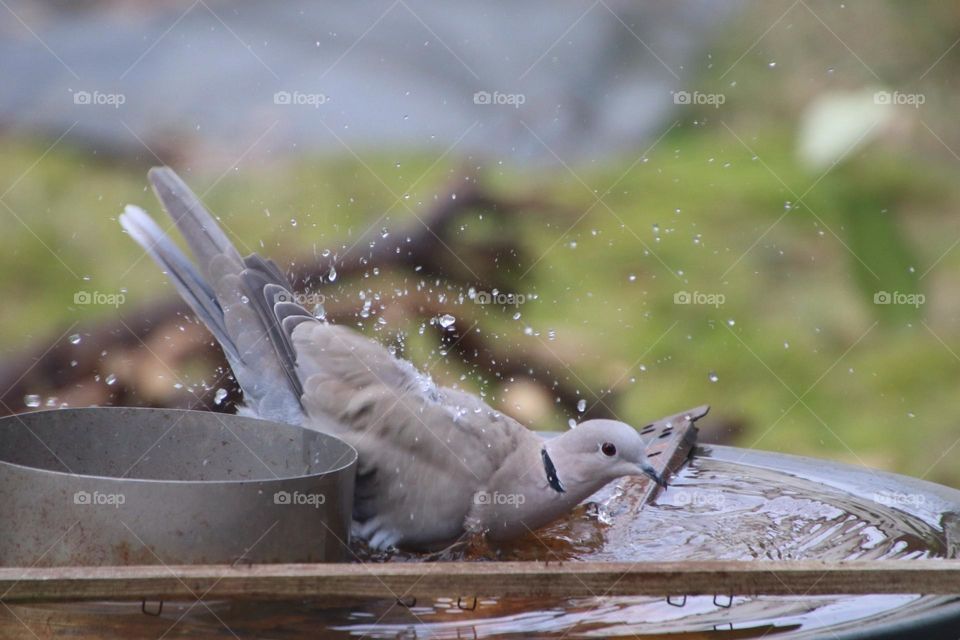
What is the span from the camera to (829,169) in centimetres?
346

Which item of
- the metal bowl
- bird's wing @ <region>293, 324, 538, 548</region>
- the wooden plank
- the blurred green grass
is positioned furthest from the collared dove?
the blurred green grass

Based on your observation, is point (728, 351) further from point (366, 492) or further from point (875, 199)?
point (366, 492)

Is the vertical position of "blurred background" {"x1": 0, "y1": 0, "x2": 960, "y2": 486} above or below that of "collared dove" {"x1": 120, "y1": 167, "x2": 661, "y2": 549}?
above

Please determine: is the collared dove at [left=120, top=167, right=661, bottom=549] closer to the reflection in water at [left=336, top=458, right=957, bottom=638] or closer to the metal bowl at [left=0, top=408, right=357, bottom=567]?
the reflection in water at [left=336, top=458, right=957, bottom=638]

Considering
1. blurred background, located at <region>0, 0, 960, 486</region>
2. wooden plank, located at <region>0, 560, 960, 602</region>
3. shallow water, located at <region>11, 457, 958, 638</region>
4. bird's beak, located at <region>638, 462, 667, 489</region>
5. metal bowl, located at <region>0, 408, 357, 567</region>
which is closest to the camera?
wooden plank, located at <region>0, 560, 960, 602</region>

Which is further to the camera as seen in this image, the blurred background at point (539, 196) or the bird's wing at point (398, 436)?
the blurred background at point (539, 196)

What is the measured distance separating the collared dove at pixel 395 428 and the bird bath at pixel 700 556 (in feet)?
0.20

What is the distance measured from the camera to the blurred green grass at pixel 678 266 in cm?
354

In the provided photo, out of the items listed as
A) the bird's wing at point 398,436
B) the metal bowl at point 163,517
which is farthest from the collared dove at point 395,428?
the metal bowl at point 163,517

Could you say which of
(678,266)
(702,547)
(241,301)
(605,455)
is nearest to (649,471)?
(605,455)

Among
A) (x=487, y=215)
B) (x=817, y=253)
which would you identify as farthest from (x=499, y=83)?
(x=817, y=253)

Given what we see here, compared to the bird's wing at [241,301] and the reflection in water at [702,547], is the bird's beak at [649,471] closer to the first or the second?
the reflection in water at [702,547]

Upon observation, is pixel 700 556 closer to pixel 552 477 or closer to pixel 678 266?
pixel 552 477

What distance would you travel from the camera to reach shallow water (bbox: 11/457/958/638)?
1334 millimetres
